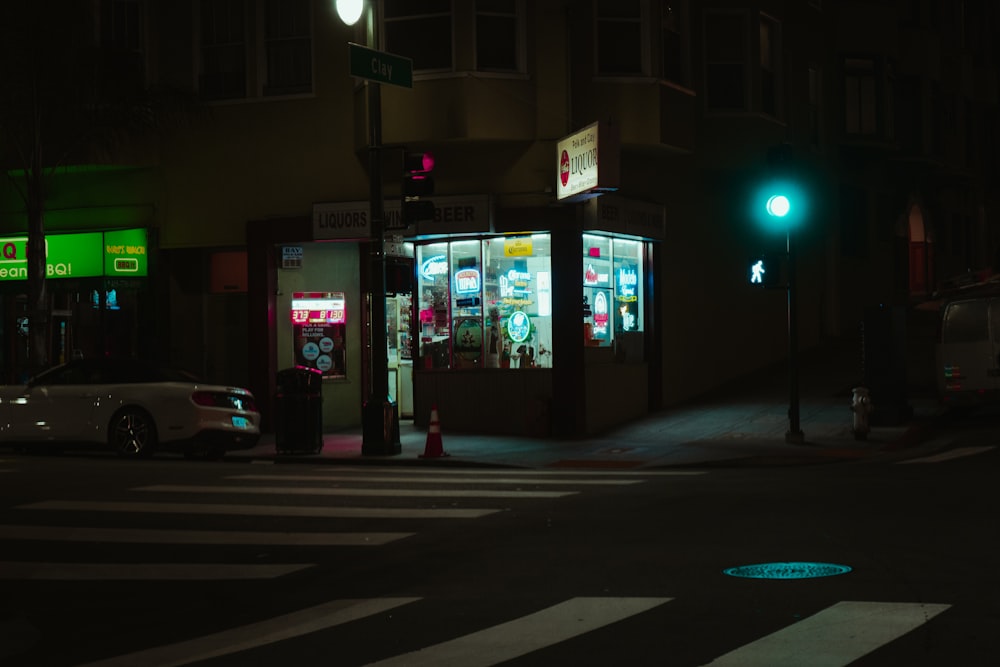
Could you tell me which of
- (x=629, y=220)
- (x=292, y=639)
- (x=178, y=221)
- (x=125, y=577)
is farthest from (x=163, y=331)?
(x=292, y=639)

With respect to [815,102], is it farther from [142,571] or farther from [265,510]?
[142,571]

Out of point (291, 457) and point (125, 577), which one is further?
point (291, 457)

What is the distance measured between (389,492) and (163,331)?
1302 centimetres

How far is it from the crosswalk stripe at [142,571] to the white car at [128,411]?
832cm

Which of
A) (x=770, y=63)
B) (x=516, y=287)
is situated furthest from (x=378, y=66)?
(x=770, y=63)

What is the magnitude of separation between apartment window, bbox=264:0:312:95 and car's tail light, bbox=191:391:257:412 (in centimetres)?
764

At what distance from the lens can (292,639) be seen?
24.6ft

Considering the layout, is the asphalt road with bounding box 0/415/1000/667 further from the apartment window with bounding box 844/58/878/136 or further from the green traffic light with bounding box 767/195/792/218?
the apartment window with bounding box 844/58/878/136

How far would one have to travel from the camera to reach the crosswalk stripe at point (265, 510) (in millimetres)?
12328

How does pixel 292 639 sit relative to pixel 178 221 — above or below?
below

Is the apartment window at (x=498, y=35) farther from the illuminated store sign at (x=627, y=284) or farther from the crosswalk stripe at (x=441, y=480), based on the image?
the crosswalk stripe at (x=441, y=480)

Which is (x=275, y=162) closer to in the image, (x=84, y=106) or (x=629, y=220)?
(x=84, y=106)

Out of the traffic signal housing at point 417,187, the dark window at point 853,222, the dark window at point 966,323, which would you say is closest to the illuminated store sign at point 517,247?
the traffic signal housing at point 417,187

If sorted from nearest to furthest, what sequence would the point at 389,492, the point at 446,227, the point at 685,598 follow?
the point at 685,598 → the point at 389,492 → the point at 446,227
